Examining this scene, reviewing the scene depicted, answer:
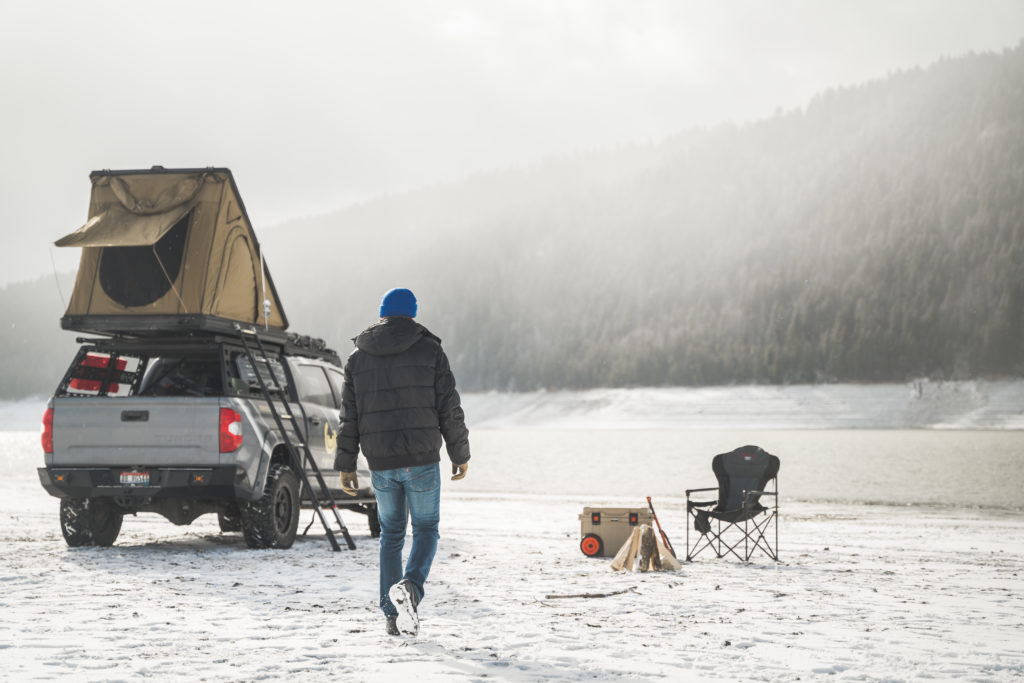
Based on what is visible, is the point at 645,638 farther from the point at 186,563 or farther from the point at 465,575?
the point at 186,563

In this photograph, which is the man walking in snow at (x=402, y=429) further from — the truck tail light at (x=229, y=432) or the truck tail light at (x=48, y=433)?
the truck tail light at (x=48, y=433)

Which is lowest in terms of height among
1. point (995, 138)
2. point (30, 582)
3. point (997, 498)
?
point (997, 498)

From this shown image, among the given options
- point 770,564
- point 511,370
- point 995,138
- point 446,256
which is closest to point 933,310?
point 995,138

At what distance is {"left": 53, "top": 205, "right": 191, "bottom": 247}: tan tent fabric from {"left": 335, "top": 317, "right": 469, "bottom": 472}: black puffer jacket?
14.5ft

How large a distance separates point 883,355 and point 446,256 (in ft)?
229

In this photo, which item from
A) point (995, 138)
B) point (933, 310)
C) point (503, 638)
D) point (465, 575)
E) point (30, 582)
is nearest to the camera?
point (503, 638)

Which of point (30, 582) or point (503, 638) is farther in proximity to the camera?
point (30, 582)

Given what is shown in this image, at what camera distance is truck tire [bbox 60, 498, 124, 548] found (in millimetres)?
8961

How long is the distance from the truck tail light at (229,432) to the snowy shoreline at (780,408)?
8907 centimetres

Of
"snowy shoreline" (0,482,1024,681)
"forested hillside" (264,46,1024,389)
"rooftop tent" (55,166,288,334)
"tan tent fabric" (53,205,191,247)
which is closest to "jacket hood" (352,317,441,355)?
"snowy shoreline" (0,482,1024,681)

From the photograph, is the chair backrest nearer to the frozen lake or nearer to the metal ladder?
the metal ladder

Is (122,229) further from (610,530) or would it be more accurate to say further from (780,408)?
(780,408)

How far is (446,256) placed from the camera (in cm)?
15388

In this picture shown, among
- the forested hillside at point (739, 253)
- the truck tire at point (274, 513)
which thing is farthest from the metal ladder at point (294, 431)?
the forested hillside at point (739, 253)
